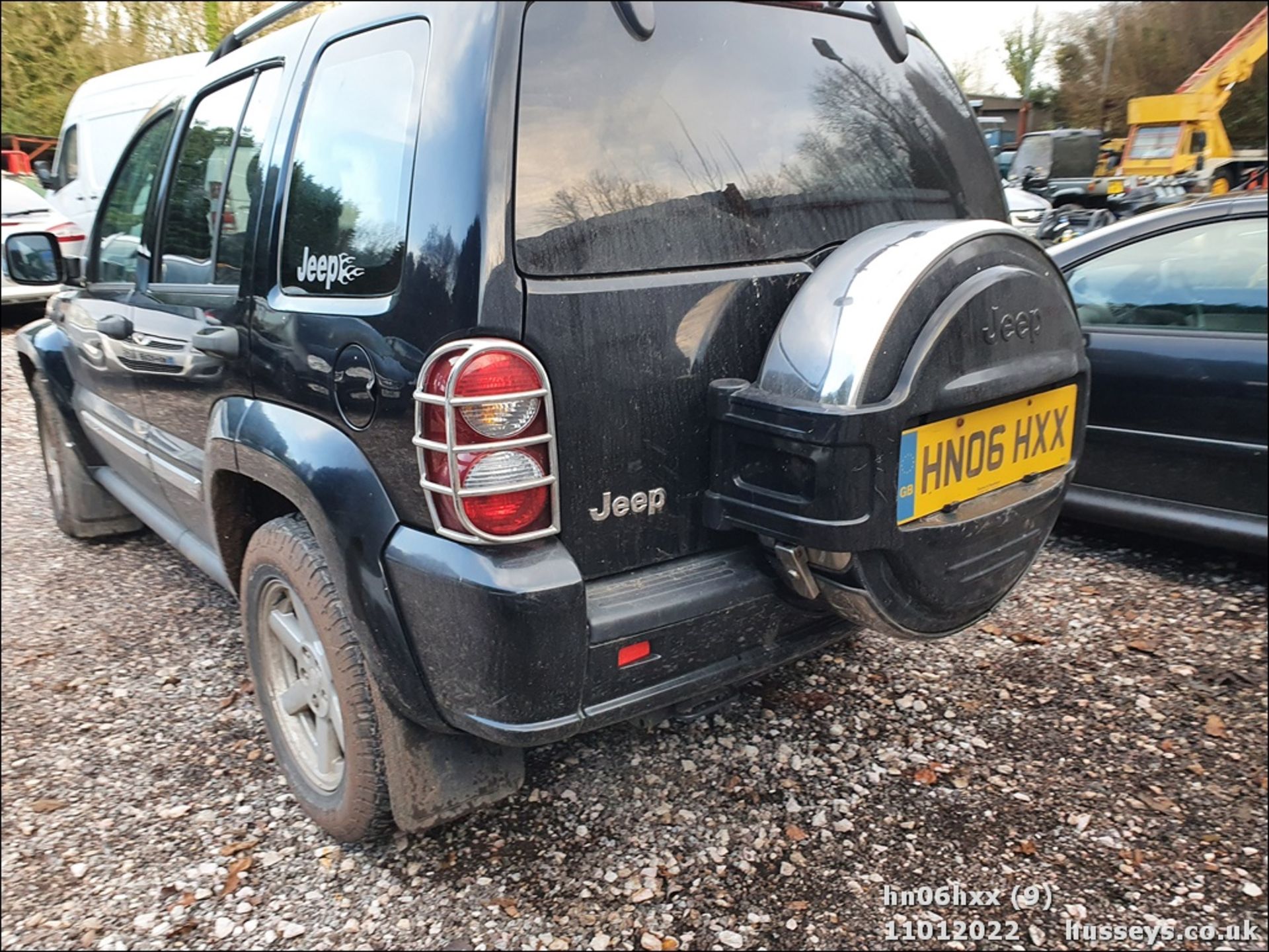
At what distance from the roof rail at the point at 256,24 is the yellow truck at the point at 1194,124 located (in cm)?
1815

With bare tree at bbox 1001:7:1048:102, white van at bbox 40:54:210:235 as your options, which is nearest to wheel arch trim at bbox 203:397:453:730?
white van at bbox 40:54:210:235

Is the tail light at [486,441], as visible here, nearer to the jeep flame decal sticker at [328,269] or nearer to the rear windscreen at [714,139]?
the rear windscreen at [714,139]

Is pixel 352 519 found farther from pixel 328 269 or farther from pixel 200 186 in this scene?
pixel 200 186

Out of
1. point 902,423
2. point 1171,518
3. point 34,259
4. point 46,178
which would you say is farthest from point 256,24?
point 46,178

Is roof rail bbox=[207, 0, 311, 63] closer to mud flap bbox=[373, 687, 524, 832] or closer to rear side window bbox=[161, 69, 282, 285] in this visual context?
rear side window bbox=[161, 69, 282, 285]

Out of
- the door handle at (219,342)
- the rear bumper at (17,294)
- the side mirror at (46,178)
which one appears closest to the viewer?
the door handle at (219,342)

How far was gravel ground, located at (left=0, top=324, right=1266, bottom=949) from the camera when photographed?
2.19m

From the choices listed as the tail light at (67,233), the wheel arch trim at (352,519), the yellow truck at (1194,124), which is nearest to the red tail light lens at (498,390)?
the wheel arch trim at (352,519)

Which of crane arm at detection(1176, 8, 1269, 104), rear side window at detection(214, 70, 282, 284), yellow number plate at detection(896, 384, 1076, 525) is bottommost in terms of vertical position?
yellow number plate at detection(896, 384, 1076, 525)

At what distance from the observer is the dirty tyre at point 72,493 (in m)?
4.25

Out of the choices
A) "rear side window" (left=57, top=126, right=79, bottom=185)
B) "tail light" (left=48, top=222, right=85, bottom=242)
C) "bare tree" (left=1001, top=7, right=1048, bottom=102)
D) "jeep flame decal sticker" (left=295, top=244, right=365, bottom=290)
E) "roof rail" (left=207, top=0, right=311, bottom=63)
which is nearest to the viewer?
"jeep flame decal sticker" (left=295, top=244, right=365, bottom=290)

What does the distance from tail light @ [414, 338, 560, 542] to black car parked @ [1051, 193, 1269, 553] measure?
2895 millimetres

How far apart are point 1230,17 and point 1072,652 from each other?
115 ft

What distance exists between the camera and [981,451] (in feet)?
6.88
